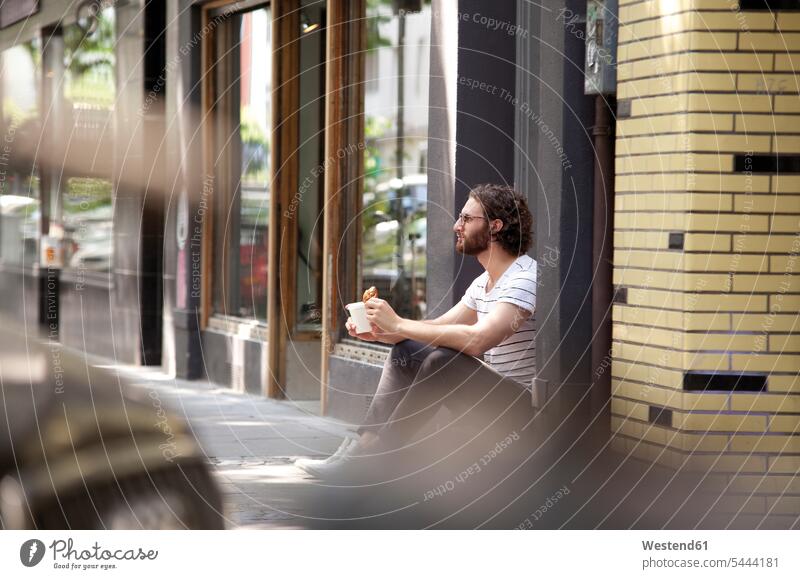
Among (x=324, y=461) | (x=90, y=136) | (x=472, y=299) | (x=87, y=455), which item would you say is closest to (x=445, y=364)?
(x=472, y=299)

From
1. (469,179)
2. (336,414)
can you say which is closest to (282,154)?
(336,414)

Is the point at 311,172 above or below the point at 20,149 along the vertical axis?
below

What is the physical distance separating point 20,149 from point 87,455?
25.0 feet

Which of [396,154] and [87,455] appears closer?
[87,455]

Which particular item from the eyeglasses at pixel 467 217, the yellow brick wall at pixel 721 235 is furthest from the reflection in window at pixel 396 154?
the yellow brick wall at pixel 721 235

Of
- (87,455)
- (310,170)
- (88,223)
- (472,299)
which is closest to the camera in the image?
(87,455)

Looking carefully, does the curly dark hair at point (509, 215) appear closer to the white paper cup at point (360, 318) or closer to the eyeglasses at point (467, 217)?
the eyeglasses at point (467, 217)

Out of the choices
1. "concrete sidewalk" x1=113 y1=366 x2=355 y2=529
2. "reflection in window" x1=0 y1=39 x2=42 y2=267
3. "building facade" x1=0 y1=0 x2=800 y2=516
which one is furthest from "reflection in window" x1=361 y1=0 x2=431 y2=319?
"reflection in window" x1=0 y1=39 x2=42 y2=267

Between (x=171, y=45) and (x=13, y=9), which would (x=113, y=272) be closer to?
(x=171, y=45)

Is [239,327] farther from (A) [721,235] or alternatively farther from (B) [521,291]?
(A) [721,235]

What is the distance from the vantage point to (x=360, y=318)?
180 inches

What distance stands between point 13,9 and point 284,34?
244 cm

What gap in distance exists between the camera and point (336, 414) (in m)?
7.23
